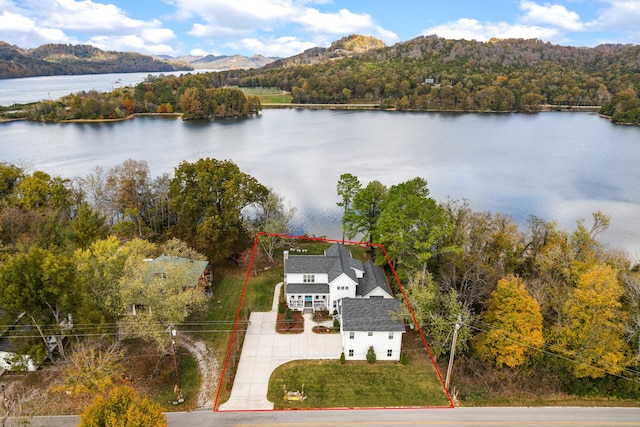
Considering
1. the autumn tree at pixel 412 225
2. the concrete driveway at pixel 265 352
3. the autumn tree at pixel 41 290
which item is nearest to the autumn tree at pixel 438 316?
the autumn tree at pixel 412 225

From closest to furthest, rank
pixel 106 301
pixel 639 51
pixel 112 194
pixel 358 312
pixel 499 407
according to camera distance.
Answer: pixel 499 407 → pixel 106 301 → pixel 358 312 → pixel 112 194 → pixel 639 51

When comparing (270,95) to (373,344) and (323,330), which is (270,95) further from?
(373,344)

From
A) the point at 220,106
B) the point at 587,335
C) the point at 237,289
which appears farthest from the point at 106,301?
the point at 220,106

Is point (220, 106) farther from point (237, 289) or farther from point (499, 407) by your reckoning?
point (499, 407)

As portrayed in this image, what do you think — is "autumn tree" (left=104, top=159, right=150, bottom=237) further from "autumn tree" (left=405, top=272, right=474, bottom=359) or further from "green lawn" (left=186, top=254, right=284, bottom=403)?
"autumn tree" (left=405, top=272, right=474, bottom=359)

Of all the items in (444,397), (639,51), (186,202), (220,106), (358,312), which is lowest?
(444,397)

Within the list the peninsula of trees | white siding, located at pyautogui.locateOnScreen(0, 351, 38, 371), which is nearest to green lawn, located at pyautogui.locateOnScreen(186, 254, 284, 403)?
white siding, located at pyautogui.locateOnScreen(0, 351, 38, 371)

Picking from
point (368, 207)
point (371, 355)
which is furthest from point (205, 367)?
point (368, 207)
